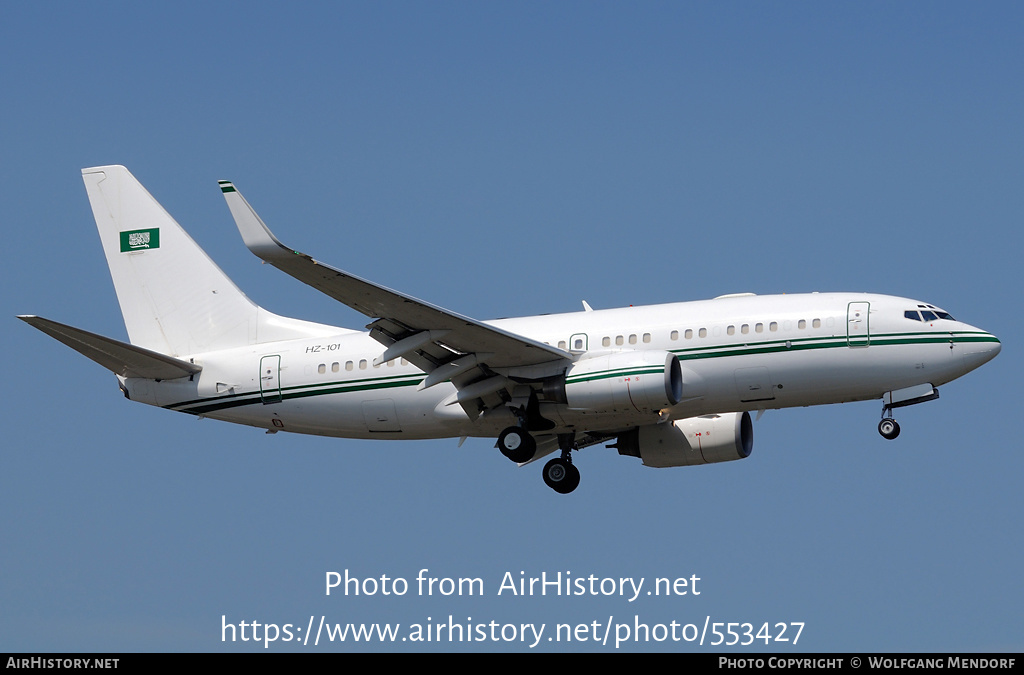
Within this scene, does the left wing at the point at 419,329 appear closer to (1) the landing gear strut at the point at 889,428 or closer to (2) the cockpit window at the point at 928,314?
(1) the landing gear strut at the point at 889,428

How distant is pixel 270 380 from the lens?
130 feet

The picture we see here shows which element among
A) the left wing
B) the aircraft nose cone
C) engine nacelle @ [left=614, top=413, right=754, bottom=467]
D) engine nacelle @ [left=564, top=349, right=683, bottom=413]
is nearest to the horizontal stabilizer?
the left wing

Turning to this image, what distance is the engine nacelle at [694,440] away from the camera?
132 feet

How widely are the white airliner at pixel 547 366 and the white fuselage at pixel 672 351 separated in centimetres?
4

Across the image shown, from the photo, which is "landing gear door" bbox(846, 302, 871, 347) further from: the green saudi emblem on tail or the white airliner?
the green saudi emblem on tail

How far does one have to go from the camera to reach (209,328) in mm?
41250

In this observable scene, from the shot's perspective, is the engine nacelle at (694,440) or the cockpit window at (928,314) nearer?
the cockpit window at (928,314)

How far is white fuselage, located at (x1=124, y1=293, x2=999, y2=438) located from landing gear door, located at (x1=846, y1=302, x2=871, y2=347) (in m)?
0.02

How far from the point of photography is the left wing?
31.1 meters

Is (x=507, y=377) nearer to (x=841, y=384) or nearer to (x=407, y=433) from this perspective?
(x=407, y=433)

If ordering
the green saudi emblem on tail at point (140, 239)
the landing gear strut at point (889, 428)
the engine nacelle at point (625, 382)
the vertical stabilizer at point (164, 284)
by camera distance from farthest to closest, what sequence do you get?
1. the green saudi emblem on tail at point (140, 239)
2. the vertical stabilizer at point (164, 284)
3. the landing gear strut at point (889, 428)
4. the engine nacelle at point (625, 382)

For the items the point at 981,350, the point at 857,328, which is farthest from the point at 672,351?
the point at 981,350

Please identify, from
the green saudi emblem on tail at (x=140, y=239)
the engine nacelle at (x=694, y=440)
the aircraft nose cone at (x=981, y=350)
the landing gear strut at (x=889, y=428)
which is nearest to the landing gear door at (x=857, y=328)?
the landing gear strut at (x=889, y=428)
